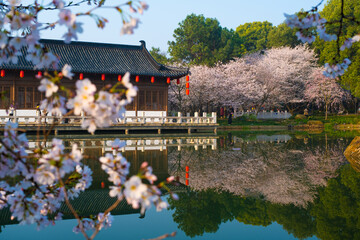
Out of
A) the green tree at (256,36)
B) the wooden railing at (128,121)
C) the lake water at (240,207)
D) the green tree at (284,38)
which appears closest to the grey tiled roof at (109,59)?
the wooden railing at (128,121)

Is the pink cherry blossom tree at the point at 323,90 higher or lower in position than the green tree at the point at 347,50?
lower

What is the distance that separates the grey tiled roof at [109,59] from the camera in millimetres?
23880

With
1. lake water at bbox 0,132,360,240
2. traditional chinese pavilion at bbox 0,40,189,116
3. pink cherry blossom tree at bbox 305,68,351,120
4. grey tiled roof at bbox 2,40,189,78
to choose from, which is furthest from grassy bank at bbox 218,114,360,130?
lake water at bbox 0,132,360,240

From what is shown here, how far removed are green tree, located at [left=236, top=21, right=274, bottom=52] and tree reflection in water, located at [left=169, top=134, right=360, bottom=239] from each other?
44.5 meters

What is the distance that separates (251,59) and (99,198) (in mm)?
38583

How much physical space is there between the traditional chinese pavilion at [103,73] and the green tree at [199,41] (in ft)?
60.8

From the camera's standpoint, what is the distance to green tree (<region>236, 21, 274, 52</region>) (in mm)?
53700

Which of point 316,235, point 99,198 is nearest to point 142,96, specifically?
point 99,198

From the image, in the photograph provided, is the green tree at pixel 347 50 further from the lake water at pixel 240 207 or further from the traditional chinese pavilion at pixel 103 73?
the lake water at pixel 240 207

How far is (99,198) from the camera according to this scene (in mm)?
5922

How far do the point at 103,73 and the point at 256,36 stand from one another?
4006 centimetres

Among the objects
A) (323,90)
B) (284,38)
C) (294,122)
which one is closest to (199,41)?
(284,38)

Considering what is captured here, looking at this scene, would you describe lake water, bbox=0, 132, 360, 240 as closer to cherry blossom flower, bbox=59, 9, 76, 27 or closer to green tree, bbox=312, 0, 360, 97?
cherry blossom flower, bbox=59, 9, 76, 27

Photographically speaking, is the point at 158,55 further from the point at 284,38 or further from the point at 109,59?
the point at 109,59
